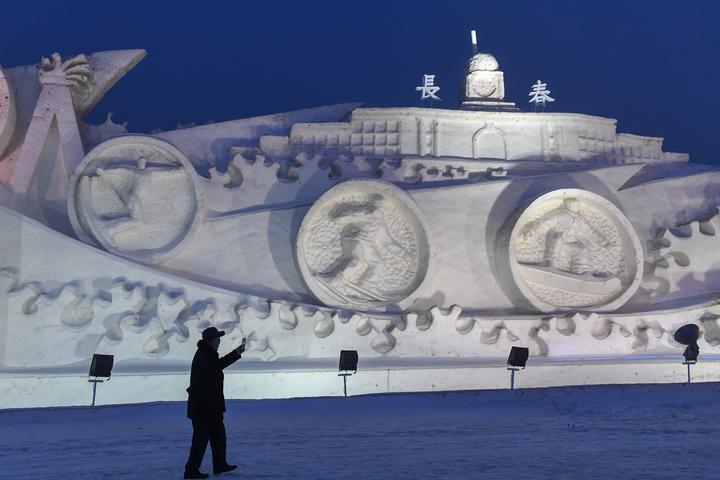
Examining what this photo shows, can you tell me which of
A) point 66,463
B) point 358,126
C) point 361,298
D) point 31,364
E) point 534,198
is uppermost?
point 358,126

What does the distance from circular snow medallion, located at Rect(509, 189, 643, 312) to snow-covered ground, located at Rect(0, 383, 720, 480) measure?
11.2 ft

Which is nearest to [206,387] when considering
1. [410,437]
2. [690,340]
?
[410,437]

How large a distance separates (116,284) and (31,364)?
1223 mm

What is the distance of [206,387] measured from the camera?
14.8 feet

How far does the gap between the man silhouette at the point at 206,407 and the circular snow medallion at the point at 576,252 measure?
21.3 feet

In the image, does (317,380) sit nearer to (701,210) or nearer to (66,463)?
(66,463)

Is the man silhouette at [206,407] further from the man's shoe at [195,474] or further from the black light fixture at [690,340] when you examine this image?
the black light fixture at [690,340]

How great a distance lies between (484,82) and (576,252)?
338cm

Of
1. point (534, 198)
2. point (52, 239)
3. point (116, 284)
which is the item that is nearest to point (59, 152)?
point (52, 239)

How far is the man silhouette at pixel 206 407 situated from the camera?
14.6ft

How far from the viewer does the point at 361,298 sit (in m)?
10.2

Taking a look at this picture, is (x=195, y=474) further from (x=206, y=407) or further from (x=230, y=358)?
(x=230, y=358)

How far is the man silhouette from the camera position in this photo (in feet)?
14.6

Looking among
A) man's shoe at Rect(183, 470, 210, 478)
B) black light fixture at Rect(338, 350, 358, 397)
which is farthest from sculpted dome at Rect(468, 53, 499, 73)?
man's shoe at Rect(183, 470, 210, 478)
